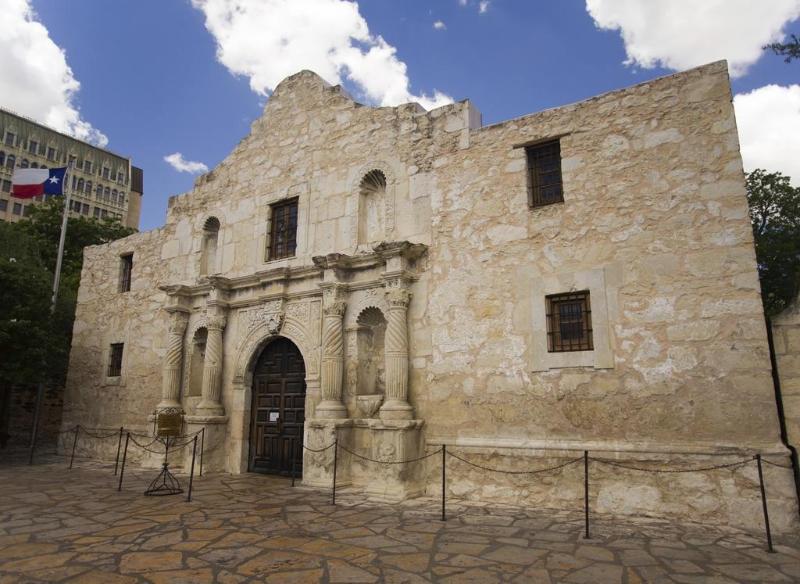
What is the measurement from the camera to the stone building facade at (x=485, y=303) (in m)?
6.50

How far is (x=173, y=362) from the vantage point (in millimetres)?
11320

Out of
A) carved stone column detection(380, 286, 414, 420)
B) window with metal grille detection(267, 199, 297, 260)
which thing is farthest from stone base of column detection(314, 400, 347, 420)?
window with metal grille detection(267, 199, 297, 260)

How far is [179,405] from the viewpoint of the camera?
11.1 metres

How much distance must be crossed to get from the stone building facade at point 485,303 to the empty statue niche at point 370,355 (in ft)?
0.12

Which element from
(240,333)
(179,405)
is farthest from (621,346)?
(179,405)

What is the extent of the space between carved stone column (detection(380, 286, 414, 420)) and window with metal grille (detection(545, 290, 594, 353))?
2205mm

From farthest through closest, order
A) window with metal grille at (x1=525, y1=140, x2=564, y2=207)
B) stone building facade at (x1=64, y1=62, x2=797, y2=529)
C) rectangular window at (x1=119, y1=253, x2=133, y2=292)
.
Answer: rectangular window at (x1=119, y1=253, x2=133, y2=292) < window with metal grille at (x1=525, y1=140, x2=564, y2=207) < stone building facade at (x1=64, y1=62, x2=797, y2=529)

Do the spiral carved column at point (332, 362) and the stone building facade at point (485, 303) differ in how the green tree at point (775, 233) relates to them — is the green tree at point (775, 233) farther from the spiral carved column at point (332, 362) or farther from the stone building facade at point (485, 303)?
the spiral carved column at point (332, 362)

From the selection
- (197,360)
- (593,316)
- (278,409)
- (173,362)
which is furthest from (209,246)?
(593,316)

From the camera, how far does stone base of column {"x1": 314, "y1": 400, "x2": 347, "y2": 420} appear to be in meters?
8.66

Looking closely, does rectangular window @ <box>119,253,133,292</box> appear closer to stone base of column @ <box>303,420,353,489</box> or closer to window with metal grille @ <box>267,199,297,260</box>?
window with metal grille @ <box>267,199,297,260</box>

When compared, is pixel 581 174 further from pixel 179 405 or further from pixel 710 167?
pixel 179 405

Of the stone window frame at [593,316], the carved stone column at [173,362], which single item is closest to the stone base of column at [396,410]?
the stone window frame at [593,316]

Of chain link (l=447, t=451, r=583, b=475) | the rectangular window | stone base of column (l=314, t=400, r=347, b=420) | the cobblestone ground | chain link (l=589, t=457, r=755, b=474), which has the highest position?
the rectangular window
